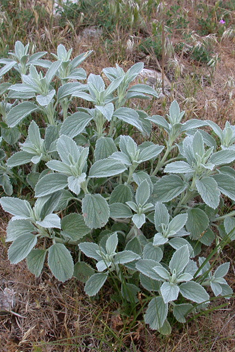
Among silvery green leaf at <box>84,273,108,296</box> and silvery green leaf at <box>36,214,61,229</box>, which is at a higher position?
silvery green leaf at <box>36,214,61,229</box>

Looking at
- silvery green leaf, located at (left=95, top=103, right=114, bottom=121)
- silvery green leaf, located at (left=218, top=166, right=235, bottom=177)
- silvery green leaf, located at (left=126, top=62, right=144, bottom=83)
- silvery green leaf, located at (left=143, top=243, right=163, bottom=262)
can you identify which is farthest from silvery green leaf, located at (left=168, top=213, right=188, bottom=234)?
silvery green leaf, located at (left=126, top=62, right=144, bottom=83)

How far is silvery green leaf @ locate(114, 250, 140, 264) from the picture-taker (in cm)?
178

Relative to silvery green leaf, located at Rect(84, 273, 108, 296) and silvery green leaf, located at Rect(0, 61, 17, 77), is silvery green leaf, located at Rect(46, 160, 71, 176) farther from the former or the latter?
silvery green leaf, located at Rect(0, 61, 17, 77)

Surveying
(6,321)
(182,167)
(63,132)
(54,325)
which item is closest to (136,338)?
(54,325)

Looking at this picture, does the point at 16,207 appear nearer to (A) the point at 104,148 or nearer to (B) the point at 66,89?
(A) the point at 104,148

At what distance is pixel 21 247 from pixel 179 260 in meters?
0.80

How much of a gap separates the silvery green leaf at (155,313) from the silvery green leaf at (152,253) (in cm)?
21

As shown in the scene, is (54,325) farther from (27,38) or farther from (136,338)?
(27,38)

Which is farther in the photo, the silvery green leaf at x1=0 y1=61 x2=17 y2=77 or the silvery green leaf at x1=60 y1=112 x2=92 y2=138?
the silvery green leaf at x1=0 y1=61 x2=17 y2=77

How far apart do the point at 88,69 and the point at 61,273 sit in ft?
6.98

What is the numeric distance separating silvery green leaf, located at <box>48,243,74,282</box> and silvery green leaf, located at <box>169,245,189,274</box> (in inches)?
20.3

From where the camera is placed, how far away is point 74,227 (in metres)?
1.92

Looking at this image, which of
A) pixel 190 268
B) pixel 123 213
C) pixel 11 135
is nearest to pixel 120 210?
pixel 123 213

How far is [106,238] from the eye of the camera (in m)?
1.97
